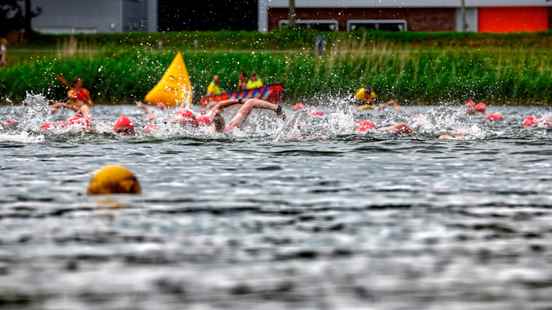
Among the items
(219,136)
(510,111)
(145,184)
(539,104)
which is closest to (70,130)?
(219,136)

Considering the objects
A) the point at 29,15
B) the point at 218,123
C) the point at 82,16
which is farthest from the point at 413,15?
the point at 218,123

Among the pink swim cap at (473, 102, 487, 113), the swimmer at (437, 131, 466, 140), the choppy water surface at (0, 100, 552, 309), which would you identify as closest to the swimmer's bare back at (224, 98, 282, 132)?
the choppy water surface at (0, 100, 552, 309)

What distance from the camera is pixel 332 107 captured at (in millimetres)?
45031

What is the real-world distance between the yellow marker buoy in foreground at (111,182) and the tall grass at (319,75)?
32381mm

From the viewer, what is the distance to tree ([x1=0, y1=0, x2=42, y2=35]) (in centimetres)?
7281

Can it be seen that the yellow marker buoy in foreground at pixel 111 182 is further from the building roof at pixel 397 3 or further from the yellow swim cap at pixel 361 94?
the building roof at pixel 397 3

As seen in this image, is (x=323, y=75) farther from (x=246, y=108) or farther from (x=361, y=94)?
(x=246, y=108)

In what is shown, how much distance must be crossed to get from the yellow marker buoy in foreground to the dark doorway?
219ft

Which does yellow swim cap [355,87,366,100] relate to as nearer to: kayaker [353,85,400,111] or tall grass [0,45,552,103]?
kayaker [353,85,400,111]

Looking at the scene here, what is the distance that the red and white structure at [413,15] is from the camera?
8469 cm

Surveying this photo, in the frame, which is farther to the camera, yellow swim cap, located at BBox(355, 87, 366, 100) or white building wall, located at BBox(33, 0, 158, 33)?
white building wall, located at BBox(33, 0, 158, 33)

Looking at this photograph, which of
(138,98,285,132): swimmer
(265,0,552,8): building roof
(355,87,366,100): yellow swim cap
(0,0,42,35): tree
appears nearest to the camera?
(138,98,285,132): swimmer

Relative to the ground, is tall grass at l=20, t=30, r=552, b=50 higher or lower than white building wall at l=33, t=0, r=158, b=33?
lower

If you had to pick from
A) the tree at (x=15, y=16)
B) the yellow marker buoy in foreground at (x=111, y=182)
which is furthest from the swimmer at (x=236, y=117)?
the tree at (x=15, y=16)
